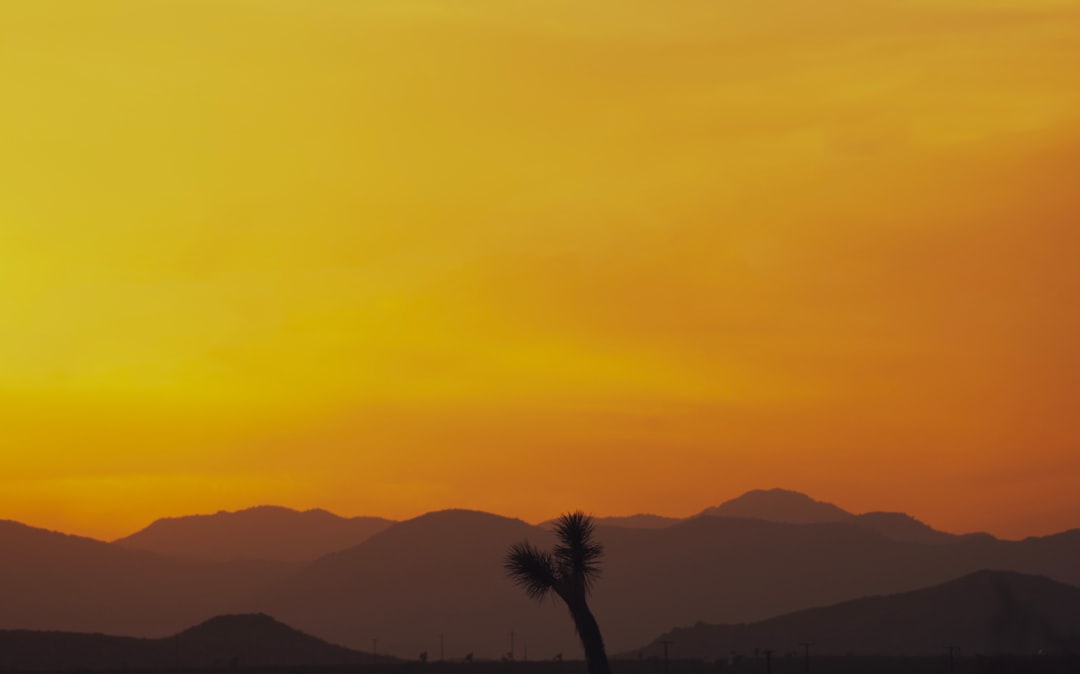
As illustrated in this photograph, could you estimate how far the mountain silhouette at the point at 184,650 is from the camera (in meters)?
155

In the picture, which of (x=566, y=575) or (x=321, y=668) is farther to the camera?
(x=321, y=668)

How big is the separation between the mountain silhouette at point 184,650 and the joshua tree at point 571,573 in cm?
8709

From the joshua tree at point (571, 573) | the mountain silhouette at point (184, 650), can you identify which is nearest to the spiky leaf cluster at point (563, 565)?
the joshua tree at point (571, 573)

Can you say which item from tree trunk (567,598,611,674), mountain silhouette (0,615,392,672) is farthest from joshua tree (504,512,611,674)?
mountain silhouette (0,615,392,672)

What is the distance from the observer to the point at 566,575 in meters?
62.2

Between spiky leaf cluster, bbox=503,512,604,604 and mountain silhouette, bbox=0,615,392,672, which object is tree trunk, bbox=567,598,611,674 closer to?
spiky leaf cluster, bbox=503,512,604,604

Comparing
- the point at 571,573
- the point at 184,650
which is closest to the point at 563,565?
the point at 571,573

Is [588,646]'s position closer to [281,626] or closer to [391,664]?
[391,664]

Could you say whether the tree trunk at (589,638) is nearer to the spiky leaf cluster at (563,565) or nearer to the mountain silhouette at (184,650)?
the spiky leaf cluster at (563,565)

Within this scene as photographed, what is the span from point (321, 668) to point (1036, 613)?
304 feet

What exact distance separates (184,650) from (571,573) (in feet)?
368

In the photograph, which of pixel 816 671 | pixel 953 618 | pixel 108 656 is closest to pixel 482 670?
pixel 816 671

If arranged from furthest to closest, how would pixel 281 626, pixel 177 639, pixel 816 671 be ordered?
pixel 281 626 → pixel 177 639 → pixel 816 671

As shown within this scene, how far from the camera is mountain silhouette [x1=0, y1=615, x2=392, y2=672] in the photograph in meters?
155
